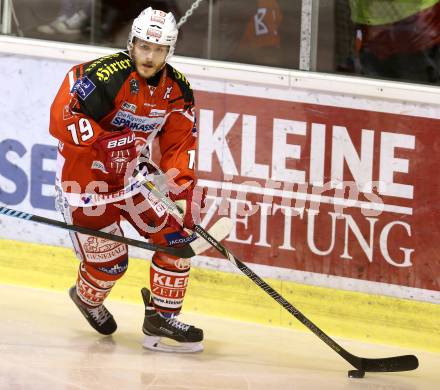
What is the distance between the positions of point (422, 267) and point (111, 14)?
1864 millimetres

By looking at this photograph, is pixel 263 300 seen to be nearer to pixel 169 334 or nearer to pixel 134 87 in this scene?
pixel 169 334

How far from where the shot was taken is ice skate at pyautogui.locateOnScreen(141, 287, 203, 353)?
4699 millimetres

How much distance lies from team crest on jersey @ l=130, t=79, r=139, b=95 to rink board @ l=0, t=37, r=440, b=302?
82cm

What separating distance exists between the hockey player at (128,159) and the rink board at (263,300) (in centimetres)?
49

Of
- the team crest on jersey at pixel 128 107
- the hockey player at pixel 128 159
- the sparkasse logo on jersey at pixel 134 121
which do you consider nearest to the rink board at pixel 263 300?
the hockey player at pixel 128 159

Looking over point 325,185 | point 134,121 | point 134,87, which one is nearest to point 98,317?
point 134,121

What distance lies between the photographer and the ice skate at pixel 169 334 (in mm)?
4699

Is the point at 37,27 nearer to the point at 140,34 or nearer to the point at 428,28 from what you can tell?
the point at 140,34

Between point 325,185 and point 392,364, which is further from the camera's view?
point 325,185

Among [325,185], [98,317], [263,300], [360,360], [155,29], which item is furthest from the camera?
[263,300]

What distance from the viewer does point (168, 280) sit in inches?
182

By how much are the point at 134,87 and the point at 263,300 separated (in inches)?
47.8

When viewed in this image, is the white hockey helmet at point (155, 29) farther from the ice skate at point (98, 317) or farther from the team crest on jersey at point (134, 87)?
the ice skate at point (98, 317)

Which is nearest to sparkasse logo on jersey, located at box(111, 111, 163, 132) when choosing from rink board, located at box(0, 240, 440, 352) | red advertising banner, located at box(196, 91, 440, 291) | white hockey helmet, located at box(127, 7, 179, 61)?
white hockey helmet, located at box(127, 7, 179, 61)
